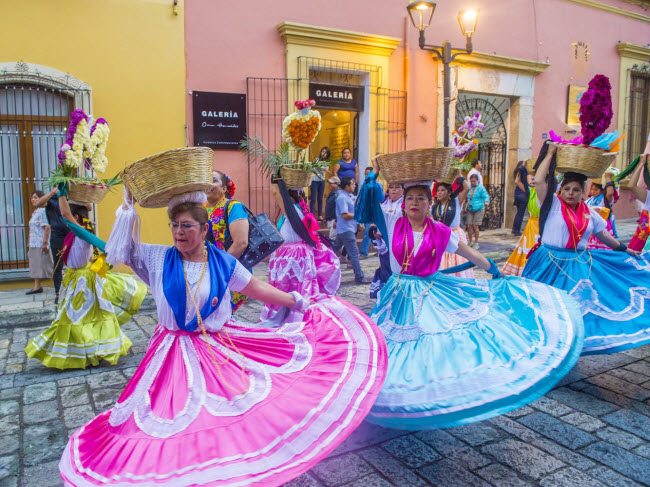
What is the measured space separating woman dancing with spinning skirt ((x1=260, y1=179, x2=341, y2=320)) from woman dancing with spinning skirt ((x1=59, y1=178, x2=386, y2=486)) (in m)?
1.83

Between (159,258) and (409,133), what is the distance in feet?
34.4

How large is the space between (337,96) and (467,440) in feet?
30.2

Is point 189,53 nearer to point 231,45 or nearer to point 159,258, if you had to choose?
point 231,45

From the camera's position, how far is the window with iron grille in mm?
16969

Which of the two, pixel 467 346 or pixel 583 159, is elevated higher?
pixel 583 159

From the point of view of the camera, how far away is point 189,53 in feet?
32.3

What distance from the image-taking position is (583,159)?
4340 millimetres

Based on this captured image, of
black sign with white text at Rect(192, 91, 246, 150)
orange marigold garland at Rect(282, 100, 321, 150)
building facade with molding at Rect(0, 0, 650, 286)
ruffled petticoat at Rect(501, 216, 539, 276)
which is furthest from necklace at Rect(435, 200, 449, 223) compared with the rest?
black sign with white text at Rect(192, 91, 246, 150)

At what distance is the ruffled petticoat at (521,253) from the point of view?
7.48 m

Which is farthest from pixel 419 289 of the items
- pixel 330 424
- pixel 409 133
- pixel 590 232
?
pixel 409 133

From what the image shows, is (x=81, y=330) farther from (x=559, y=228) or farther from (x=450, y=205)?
(x=559, y=228)

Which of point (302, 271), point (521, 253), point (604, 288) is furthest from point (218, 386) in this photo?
point (521, 253)

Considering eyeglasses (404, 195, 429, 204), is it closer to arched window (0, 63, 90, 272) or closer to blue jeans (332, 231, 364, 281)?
blue jeans (332, 231, 364, 281)

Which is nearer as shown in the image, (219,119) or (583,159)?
(583,159)
